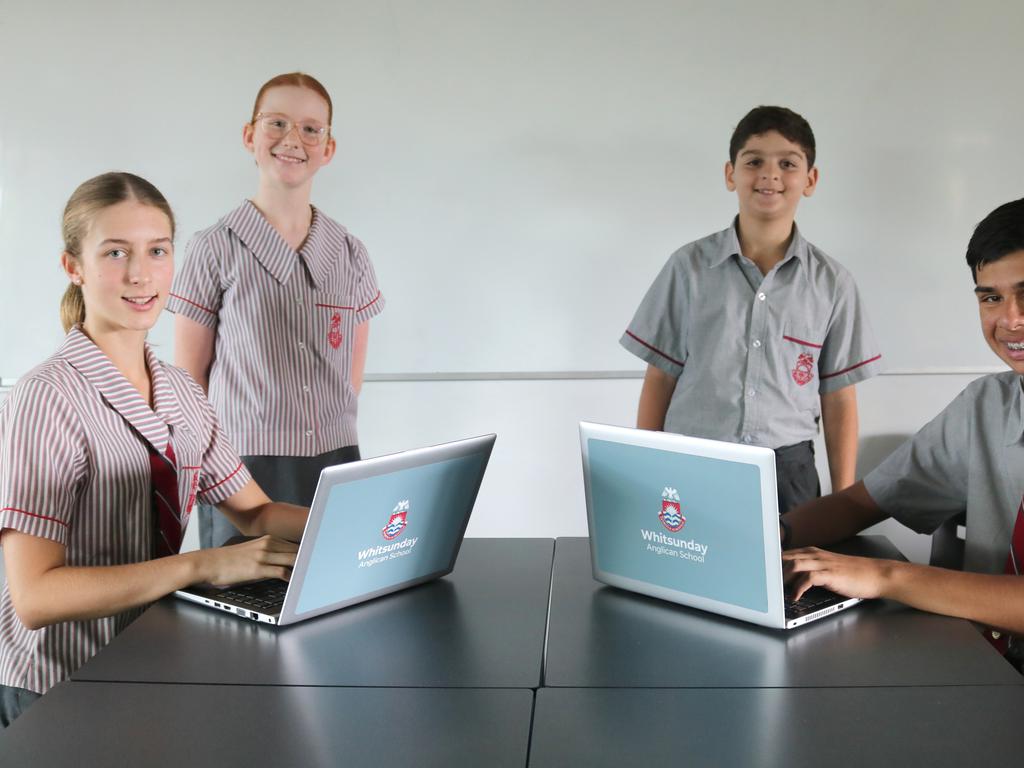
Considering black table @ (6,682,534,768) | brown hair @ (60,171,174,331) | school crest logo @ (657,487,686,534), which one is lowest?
black table @ (6,682,534,768)

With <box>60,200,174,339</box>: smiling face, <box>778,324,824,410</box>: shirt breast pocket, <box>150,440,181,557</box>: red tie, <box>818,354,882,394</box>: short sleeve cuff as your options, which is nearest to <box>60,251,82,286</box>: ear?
<box>60,200,174,339</box>: smiling face

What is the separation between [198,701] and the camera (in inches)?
49.4

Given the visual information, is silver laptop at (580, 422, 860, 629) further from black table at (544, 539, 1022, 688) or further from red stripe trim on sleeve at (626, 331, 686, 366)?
red stripe trim on sleeve at (626, 331, 686, 366)

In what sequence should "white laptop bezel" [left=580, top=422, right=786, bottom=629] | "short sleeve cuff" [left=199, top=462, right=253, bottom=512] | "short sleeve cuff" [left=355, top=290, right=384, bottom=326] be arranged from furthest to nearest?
"short sleeve cuff" [left=355, top=290, right=384, bottom=326], "short sleeve cuff" [left=199, top=462, right=253, bottom=512], "white laptop bezel" [left=580, top=422, right=786, bottom=629]

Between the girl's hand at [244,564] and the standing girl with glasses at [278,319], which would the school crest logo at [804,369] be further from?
the girl's hand at [244,564]

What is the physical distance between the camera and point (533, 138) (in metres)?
3.43

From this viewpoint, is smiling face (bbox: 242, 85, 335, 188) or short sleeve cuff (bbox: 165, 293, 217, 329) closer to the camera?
short sleeve cuff (bbox: 165, 293, 217, 329)

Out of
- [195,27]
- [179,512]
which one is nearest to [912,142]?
[195,27]

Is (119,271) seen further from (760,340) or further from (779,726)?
(760,340)

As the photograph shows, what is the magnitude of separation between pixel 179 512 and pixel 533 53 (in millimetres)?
2126

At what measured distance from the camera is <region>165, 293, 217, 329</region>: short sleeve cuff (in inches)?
105

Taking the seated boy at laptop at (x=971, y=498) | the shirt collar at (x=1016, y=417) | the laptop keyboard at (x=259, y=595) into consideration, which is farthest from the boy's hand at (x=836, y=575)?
the laptop keyboard at (x=259, y=595)

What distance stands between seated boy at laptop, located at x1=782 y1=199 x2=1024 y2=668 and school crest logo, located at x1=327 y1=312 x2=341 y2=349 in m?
1.35

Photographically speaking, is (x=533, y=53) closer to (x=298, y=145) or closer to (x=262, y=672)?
(x=298, y=145)
